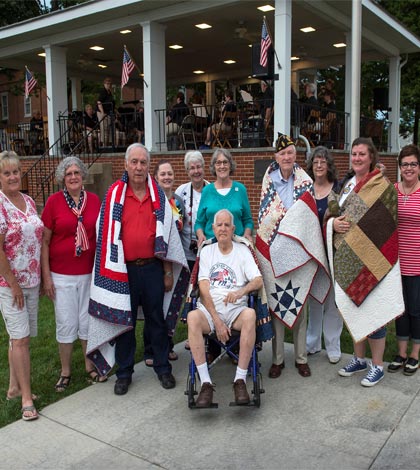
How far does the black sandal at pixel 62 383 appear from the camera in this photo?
12.7 ft

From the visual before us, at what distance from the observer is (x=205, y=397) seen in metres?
3.25

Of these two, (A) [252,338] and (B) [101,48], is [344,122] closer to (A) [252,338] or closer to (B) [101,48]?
(B) [101,48]

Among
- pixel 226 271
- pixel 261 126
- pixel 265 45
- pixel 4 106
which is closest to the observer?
pixel 226 271

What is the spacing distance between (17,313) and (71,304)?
482 millimetres

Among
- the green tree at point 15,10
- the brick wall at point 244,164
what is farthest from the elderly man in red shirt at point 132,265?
the green tree at point 15,10

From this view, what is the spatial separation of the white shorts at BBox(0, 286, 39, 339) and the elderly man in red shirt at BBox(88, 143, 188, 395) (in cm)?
45

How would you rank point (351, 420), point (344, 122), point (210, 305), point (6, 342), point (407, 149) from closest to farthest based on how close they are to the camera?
point (351, 420)
point (210, 305)
point (407, 149)
point (6, 342)
point (344, 122)

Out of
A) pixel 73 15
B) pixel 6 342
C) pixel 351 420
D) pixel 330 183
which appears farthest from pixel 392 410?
pixel 73 15

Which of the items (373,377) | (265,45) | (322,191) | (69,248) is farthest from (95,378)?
(265,45)

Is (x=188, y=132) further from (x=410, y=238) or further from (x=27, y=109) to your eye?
(x=27, y=109)

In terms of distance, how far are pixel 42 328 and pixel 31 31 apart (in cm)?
917

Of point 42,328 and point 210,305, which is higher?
point 210,305

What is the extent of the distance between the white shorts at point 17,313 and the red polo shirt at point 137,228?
73cm

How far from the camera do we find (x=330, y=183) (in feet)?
13.5
